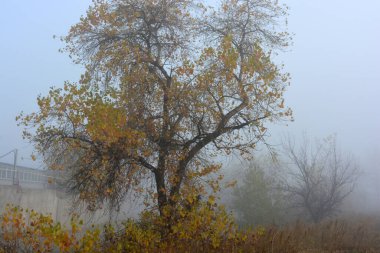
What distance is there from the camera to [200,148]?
1406cm

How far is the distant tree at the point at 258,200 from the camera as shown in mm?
35219

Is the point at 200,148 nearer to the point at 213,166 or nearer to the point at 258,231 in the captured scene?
the point at 213,166

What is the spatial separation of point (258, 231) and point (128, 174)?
4353 mm

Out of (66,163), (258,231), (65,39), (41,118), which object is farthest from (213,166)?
(65,39)

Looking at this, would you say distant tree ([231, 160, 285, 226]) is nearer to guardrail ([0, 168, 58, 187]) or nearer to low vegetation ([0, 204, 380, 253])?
guardrail ([0, 168, 58, 187])

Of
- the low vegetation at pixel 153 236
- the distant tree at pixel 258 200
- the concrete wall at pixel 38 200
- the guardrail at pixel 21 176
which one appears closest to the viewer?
the low vegetation at pixel 153 236

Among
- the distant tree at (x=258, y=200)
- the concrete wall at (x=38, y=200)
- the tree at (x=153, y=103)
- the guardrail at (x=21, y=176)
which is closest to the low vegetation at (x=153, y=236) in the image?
the tree at (x=153, y=103)

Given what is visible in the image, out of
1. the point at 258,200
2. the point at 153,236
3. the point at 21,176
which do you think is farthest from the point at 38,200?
the point at 153,236

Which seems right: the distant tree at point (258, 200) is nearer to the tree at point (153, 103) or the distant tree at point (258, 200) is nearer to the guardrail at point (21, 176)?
the guardrail at point (21, 176)

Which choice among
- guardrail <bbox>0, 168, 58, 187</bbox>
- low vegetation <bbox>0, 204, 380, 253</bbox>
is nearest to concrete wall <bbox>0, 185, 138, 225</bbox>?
guardrail <bbox>0, 168, 58, 187</bbox>

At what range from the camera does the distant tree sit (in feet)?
116

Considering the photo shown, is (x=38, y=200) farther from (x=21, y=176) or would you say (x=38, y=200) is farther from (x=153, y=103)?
(x=153, y=103)

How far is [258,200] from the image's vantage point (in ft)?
117

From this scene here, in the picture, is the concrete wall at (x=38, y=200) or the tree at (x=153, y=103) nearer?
the tree at (x=153, y=103)
